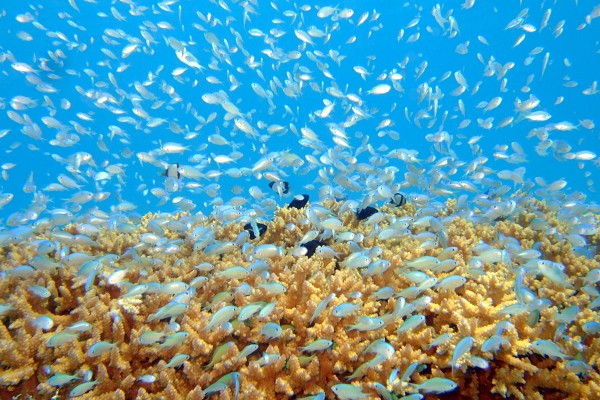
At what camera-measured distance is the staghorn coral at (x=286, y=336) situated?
10.2 feet

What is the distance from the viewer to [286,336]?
3.43 meters

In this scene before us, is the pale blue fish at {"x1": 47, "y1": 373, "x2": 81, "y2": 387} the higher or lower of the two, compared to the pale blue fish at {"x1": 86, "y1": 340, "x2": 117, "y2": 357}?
lower

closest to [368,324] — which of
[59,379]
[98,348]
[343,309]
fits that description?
[343,309]

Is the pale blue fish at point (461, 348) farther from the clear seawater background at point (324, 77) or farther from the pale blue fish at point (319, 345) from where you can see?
the clear seawater background at point (324, 77)

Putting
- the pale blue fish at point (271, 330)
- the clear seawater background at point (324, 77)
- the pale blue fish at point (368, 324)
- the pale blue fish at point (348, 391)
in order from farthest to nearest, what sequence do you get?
the clear seawater background at point (324, 77) → the pale blue fish at point (368, 324) → the pale blue fish at point (271, 330) → the pale blue fish at point (348, 391)

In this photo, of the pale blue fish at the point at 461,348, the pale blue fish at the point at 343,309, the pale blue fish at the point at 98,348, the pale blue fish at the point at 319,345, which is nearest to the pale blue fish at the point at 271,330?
the pale blue fish at the point at 319,345

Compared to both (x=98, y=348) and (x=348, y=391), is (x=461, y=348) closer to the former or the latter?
(x=348, y=391)

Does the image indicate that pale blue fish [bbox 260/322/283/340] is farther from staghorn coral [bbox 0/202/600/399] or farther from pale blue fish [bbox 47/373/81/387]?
pale blue fish [bbox 47/373/81/387]

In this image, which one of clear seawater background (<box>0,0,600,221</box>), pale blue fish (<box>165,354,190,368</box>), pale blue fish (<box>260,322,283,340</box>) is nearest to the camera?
pale blue fish (<box>165,354,190,368</box>)

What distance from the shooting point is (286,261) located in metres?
4.46

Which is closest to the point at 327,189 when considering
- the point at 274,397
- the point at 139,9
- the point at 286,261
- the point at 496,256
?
the point at 286,261

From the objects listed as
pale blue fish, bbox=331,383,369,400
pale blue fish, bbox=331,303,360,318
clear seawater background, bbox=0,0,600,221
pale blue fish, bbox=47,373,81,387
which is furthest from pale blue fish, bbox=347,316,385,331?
clear seawater background, bbox=0,0,600,221

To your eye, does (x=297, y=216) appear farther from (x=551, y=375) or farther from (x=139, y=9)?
(x=139, y=9)

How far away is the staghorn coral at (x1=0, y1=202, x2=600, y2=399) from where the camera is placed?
3121 mm
